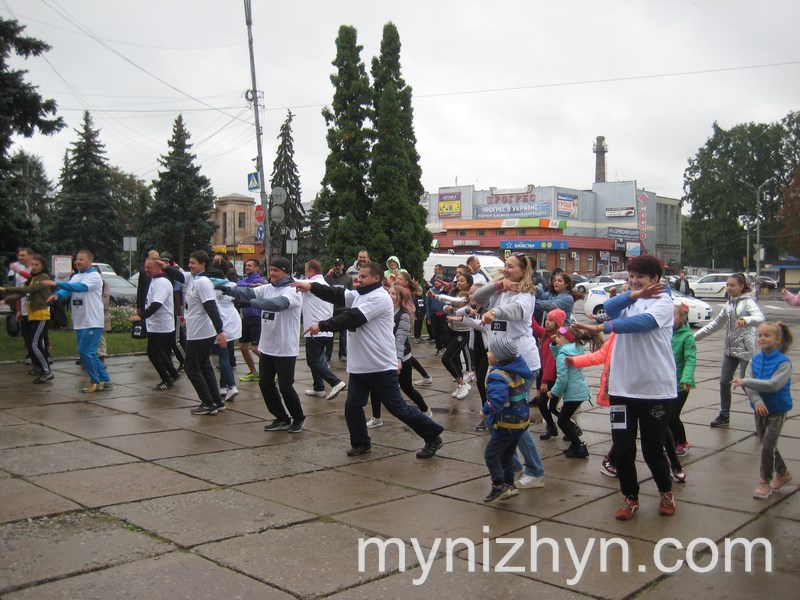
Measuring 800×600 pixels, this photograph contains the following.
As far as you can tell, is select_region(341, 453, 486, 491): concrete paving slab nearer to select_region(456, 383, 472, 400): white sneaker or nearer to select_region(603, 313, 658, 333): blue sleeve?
select_region(603, 313, 658, 333): blue sleeve

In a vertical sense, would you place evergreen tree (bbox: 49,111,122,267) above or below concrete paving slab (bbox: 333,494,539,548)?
above

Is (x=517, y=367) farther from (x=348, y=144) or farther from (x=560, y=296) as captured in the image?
(x=348, y=144)

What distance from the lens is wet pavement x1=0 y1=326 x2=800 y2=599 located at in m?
4.18

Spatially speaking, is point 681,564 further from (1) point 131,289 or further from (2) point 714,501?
(1) point 131,289

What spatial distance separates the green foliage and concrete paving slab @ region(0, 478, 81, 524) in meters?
20.5

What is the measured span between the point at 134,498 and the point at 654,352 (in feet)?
12.8

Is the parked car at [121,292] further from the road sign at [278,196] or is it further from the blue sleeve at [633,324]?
the blue sleeve at [633,324]

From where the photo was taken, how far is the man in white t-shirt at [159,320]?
10414mm

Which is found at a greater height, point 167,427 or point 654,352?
point 654,352

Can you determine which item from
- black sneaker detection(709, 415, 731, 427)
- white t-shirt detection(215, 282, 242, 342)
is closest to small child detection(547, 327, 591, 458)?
black sneaker detection(709, 415, 731, 427)

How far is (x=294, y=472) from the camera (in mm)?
6527

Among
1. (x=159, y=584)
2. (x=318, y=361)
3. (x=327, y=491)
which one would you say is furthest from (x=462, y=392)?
(x=159, y=584)

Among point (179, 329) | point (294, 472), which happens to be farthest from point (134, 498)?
point (179, 329)

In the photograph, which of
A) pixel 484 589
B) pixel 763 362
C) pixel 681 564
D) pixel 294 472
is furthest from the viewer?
pixel 294 472
